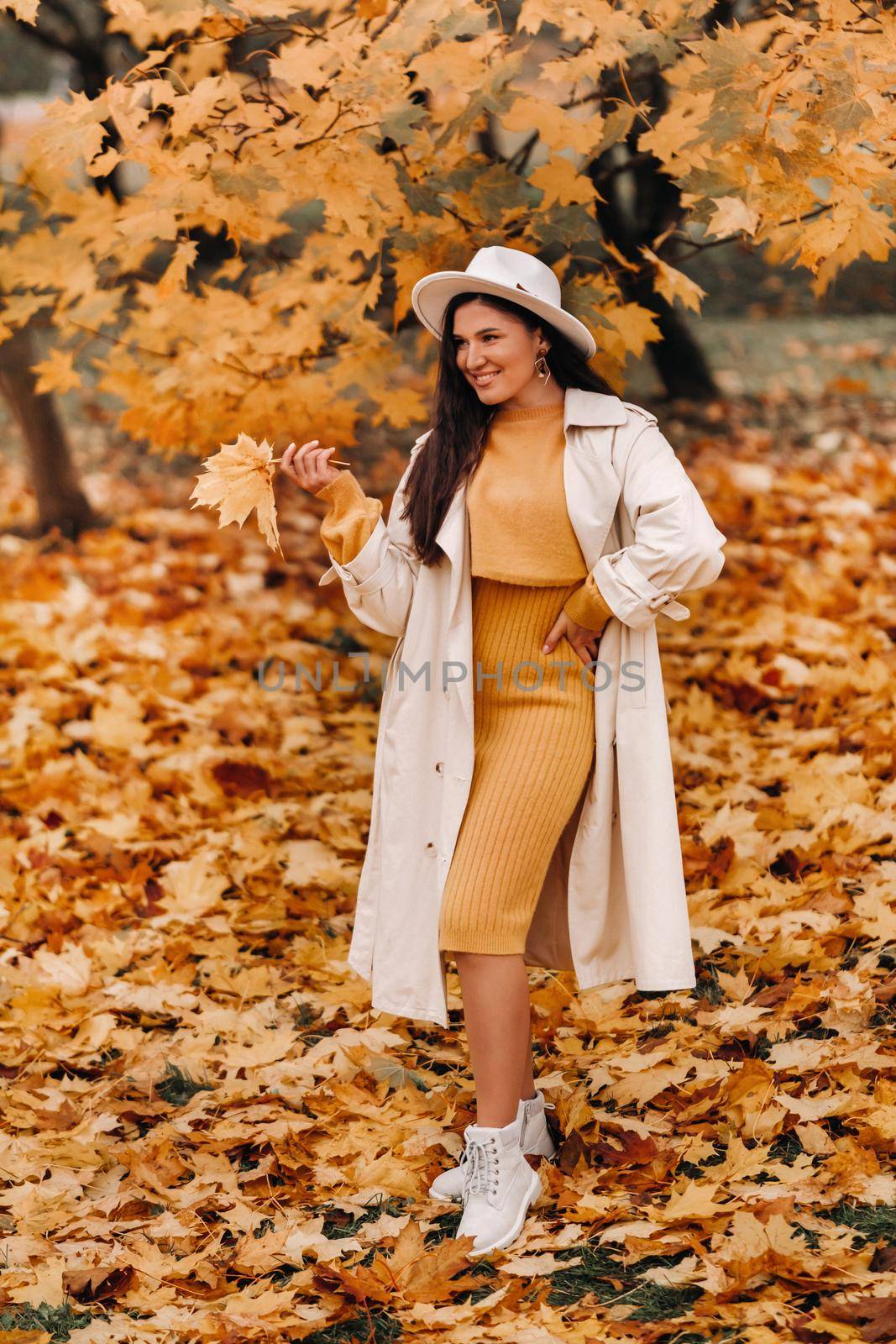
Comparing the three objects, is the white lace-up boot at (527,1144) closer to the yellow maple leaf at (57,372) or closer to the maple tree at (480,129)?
the maple tree at (480,129)

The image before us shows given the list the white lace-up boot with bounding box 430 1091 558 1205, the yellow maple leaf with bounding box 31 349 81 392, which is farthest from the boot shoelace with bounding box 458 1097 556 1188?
the yellow maple leaf with bounding box 31 349 81 392

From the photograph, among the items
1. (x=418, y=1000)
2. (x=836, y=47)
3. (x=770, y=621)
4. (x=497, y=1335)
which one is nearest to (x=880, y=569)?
(x=770, y=621)

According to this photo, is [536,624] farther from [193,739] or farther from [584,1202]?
[193,739]

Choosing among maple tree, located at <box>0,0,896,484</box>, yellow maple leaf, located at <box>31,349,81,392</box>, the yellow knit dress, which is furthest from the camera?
yellow maple leaf, located at <box>31,349,81,392</box>

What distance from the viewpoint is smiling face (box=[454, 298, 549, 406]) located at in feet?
9.18

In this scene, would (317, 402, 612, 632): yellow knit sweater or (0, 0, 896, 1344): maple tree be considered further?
(317, 402, 612, 632): yellow knit sweater

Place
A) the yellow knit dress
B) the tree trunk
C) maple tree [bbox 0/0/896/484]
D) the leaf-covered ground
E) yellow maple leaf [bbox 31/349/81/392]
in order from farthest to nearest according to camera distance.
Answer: the tree trunk < yellow maple leaf [bbox 31/349/81/392] < maple tree [bbox 0/0/896/484] < the yellow knit dress < the leaf-covered ground

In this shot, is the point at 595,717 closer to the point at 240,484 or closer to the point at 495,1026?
the point at 495,1026

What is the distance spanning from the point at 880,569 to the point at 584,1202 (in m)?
4.59

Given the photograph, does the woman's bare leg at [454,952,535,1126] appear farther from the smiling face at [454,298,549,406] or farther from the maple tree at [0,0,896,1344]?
the smiling face at [454,298,549,406]

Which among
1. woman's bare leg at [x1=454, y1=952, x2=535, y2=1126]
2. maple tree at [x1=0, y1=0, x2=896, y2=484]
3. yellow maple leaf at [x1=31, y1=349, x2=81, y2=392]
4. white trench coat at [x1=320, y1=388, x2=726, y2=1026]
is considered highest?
maple tree at [x1=0, y1=0, x2=896, y2=484]

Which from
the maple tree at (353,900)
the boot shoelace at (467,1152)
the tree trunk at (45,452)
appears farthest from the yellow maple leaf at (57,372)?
the tree trunk at (45,452)

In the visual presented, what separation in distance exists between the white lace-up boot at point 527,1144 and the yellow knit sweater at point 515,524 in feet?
3.52

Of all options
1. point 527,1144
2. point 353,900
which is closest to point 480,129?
point 353,900
